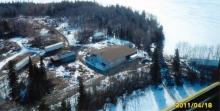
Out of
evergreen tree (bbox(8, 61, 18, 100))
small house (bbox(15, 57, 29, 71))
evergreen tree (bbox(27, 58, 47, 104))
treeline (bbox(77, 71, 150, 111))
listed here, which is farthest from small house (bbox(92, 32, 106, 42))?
evergreen tree (bbox(8, 61, 18, 100))

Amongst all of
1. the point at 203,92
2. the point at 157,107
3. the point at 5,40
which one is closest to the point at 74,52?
the point at 5,40

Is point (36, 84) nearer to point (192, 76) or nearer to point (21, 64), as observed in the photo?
point (21, 64)

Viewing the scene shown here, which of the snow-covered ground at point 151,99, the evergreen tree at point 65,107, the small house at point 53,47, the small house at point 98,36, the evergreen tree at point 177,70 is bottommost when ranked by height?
the snow-covered ground at point 151,99

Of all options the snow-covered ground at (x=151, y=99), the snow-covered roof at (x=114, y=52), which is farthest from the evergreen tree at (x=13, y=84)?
the snow-covered roof at (x=114, y=52)

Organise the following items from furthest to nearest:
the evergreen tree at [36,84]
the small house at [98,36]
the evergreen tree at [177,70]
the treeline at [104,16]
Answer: the treeline at [104,16]
the small house at [98,36]
the evergreen tree at [177,70]
the evergreen tree at [36,84]

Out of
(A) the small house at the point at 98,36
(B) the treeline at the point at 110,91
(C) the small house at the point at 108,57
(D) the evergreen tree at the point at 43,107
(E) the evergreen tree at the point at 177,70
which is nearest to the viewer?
(D) the evergreen tree at the point at 43,107

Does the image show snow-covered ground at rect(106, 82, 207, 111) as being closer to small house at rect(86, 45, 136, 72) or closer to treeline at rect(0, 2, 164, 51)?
small house at rect(86, 45, 136, 72)

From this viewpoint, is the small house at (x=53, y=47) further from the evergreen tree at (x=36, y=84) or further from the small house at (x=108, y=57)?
the evergreen tree at (x=36, y=84)

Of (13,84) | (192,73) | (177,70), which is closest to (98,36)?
(177,70)
